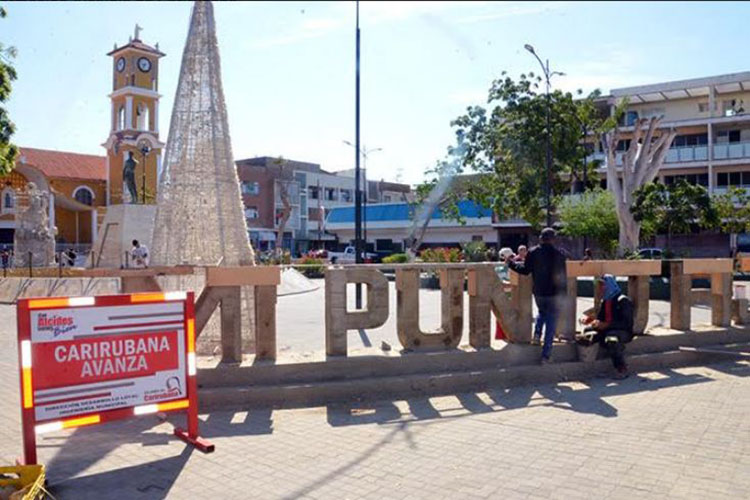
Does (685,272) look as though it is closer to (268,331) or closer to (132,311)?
(268,331)

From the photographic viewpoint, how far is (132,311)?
17.2 ft

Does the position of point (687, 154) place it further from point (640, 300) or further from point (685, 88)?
point (640, 300)

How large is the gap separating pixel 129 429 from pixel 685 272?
24.9 feet

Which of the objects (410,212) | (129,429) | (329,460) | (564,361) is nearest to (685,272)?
(564,361)

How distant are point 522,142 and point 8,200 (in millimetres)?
42244

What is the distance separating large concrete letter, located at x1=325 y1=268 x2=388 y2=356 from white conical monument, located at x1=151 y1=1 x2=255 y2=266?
2.43 meters

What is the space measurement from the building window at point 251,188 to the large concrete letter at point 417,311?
191 feet

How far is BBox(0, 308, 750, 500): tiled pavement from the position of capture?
4562mm

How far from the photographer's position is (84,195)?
5828cm

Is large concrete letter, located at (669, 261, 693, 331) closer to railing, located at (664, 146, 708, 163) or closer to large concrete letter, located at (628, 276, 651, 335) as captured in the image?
large concrete letter, located at (628, 276, 651, 335)

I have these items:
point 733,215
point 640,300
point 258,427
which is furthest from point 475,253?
point 258,427

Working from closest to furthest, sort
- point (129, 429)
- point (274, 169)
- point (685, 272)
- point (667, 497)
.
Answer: point (667, 497)
point (129, 429)
point (685, 272)
point (274, 169)

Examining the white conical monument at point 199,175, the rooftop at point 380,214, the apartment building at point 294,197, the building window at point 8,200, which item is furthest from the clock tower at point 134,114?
the white conical monument at point 199,175

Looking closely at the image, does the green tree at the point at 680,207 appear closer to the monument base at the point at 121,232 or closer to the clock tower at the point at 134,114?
the monument base at the point at 121,232
